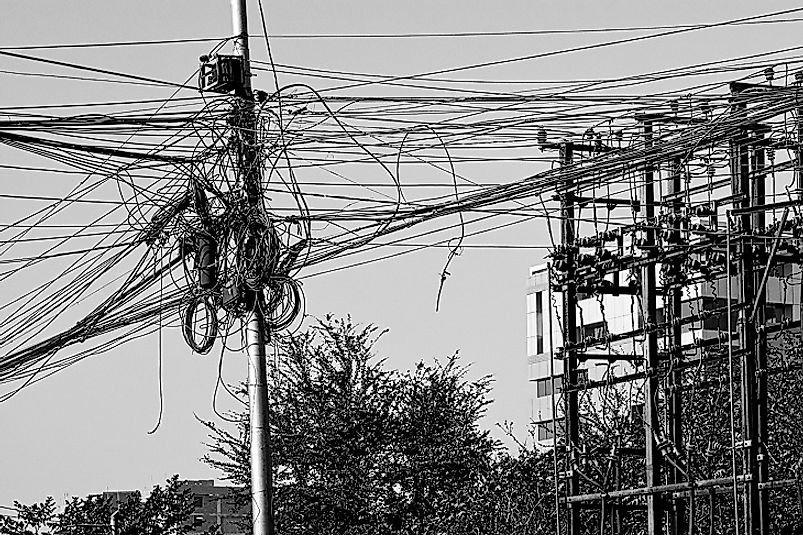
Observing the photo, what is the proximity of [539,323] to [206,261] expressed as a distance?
2528 inches

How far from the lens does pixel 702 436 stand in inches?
951

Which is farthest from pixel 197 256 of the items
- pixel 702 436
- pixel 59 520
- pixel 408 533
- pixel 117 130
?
pixel 59 520

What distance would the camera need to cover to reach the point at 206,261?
13.2 meters

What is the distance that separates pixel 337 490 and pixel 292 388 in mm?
2256

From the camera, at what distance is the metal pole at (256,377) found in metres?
12.3

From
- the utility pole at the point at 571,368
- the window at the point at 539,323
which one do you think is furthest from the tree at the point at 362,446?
the window at the point at 539,323

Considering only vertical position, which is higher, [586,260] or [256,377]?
[586,260]

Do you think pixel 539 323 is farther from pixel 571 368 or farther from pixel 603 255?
pixel 603 255

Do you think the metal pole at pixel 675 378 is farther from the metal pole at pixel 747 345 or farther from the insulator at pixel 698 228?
the metal pole at pixel 747 345

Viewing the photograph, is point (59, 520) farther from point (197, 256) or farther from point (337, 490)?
point (197, 256)

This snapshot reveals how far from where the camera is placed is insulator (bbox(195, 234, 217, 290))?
13.1m

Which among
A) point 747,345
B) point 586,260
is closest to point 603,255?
point 586,260

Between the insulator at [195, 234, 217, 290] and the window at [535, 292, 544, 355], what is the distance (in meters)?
62.1

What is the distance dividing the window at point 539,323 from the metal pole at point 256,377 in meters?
62.7
